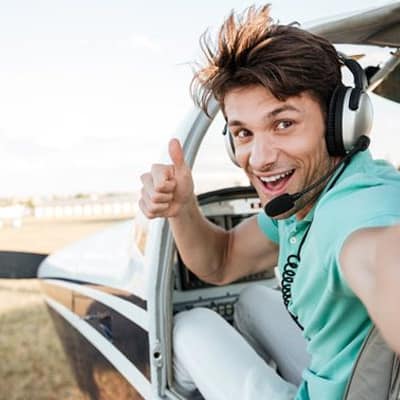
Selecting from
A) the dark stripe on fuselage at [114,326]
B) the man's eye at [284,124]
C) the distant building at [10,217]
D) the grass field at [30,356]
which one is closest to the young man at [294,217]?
the man's eye at [284,124]

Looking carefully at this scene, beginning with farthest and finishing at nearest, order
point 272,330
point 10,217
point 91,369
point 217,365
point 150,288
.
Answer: point 10,217
point 91,369
point 272,330
point 150,288
point 217,365

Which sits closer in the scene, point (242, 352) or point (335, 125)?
point (335, 125)

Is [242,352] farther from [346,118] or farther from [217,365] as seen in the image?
[346,118]

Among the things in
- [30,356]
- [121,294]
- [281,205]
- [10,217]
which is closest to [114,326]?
[121,294]

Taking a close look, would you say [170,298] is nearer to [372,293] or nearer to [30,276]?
[372,293]

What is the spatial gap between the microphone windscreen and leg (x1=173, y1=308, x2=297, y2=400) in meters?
0.42

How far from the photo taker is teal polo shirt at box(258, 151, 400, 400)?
673mm

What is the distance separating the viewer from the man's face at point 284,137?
913 mm

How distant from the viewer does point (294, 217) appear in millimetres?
1066

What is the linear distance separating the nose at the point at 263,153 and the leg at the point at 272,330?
0.66 metres

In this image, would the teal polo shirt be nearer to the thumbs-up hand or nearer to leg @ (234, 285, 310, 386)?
the thumbs-up hand

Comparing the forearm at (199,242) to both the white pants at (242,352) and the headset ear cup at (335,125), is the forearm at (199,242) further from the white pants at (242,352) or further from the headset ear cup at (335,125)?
the headset ear cup at (335,125)

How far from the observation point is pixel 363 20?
1063 mm

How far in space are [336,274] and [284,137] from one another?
0.31 metres
